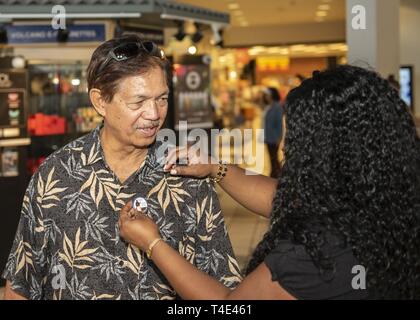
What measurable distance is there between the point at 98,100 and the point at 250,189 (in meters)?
0.60

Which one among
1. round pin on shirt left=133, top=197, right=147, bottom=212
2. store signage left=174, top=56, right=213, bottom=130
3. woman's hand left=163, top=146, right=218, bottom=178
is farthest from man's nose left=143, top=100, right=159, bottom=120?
store signage left=174, top=56, right=213, bottom=130

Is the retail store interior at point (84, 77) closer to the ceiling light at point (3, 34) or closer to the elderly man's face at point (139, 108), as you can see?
the ceiling light at point (3, 34)

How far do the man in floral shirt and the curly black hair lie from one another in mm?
487

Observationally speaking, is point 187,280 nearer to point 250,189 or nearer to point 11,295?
point 11,295

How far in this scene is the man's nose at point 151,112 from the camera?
218 centimetres

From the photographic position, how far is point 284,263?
1697 mm

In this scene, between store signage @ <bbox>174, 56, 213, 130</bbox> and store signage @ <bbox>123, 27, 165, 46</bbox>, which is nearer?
store signage @ <bbox>123, 27, 165, 46</bbox>

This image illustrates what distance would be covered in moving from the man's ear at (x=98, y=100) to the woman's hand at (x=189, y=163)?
0.78ft

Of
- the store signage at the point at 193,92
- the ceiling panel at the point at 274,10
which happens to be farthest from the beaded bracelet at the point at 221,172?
the ceiling panel at the point at 274,10

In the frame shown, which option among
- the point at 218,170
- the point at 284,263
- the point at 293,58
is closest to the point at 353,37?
the point at 218,170

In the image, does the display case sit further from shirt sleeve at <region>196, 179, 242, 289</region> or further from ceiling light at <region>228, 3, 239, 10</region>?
ceiling light at <region>228, 3, 239, 10</region>

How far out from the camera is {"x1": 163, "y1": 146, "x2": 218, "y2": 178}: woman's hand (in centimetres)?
223

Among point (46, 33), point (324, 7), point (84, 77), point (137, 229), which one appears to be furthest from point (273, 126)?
point (324, 7)
